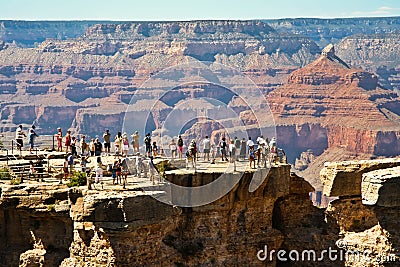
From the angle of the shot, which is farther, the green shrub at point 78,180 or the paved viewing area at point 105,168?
the green shrub at point 78,180

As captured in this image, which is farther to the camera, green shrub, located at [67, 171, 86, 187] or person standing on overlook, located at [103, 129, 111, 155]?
person standing on overlook, located at [103, 129, 111, 155]

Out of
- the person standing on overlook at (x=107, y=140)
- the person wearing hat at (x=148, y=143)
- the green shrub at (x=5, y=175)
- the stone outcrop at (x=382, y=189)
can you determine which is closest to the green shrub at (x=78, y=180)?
the green shrub at (x=5, y=175)

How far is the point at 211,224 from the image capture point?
37.2 metres

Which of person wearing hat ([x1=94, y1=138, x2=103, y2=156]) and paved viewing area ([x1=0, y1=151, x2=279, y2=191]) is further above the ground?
person wearing hat ([x1=94, y1=138, x2=103, y2=156])

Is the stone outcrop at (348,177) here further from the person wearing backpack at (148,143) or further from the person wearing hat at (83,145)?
the person wearing hat at (83,145)

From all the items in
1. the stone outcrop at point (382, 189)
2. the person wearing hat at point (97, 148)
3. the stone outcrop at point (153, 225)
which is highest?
the person wearing hat at point (97, 148)

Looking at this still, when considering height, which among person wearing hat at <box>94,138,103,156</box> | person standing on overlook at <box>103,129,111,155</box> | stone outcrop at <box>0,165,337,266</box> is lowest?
stone outcrop at <box>0,165,337,266</box>

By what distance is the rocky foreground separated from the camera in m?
33.3

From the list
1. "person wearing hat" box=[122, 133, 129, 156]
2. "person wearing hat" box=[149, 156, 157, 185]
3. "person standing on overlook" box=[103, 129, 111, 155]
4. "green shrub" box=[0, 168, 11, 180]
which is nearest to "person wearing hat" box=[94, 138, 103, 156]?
"person standing on overlook" box=[103, 129, 111, 155]

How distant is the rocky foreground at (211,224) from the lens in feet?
109

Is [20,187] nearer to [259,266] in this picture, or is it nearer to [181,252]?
[181,252]

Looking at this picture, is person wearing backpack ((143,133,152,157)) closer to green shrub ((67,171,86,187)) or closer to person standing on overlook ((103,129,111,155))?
person standing on overlook ((103,129,111,155))

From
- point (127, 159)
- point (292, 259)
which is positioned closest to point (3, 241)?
point (127, 159)

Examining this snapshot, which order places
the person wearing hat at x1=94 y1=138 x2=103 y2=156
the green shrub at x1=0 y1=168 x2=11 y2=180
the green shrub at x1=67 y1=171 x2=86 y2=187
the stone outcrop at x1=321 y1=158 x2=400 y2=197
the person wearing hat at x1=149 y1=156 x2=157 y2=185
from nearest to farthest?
the person wearing hat at x1=149 y1=156 x2=157 y2=185
the green shrub at x1=67 y1=171 x2=86 y2=187
the stone outcrop at x1=321 y1=158 x2=400 y2=197
the green shrub at x1=0 y1=168 x2=11 y2=180
the person wearing hat at x1=94 y1=138 x2=103 y2=156
